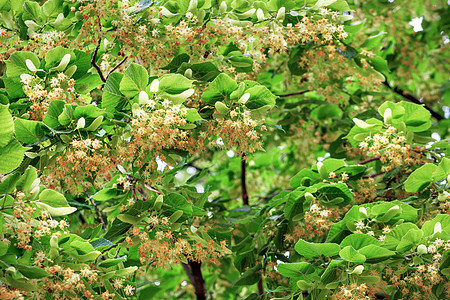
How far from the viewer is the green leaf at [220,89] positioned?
2.60 m

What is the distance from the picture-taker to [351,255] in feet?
7.89

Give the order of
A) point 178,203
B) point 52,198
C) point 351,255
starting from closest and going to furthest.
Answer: point 52,198, point 351,255, point 178,203

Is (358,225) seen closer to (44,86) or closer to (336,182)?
(336,182)

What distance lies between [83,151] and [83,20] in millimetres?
1078

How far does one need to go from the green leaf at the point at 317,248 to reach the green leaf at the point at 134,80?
1.21 meters

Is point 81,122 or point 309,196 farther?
point 309,196

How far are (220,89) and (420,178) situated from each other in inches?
55.9

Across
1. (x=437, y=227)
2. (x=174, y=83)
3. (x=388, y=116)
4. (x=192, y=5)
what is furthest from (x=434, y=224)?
(x=192, y=5)

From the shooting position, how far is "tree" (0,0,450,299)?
7.83ft

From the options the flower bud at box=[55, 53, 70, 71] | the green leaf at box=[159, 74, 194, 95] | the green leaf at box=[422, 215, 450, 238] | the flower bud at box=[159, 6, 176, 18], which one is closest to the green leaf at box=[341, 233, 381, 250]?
the green leaf at box=[422, 215, 450, 238]

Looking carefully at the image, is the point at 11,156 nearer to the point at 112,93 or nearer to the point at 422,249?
the point at 112,93

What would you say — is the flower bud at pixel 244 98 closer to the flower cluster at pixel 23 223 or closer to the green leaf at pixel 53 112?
the green leaf at pixel 53 112

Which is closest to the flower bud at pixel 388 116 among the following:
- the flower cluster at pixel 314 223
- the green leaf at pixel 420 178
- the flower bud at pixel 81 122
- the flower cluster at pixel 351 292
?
the green leaf at pixel 420 178

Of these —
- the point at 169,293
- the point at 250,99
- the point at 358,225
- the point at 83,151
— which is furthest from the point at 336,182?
the point at 169,293
